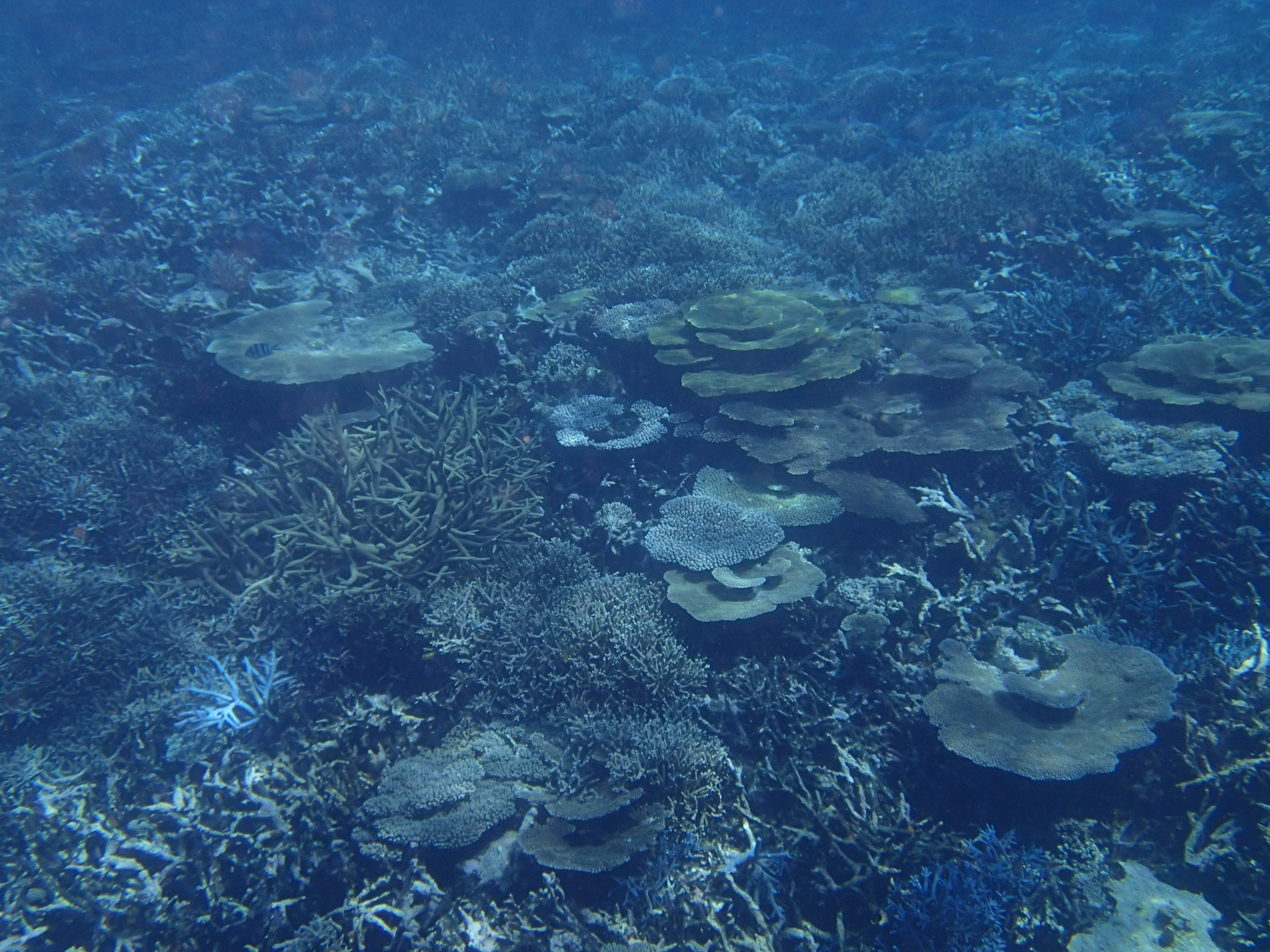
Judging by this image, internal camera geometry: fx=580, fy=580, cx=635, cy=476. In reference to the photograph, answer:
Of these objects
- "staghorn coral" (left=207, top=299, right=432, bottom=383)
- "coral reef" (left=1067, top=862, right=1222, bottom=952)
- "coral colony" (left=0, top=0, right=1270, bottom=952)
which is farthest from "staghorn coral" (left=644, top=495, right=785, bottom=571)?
"staghorn coral" (left=207, top=299, right=432, bottom=383)

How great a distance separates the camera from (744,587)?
13.4 ft

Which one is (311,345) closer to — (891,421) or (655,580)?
(655,580)

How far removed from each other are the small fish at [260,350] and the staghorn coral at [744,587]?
538 centimetres

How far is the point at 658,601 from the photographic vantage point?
434 centimetres

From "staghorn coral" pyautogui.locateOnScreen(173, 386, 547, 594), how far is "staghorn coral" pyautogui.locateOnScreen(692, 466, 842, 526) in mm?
1597

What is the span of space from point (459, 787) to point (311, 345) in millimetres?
5369

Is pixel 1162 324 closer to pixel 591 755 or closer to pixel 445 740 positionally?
pixel 591 755

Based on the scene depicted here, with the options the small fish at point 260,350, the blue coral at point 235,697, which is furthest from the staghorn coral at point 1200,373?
the small fish at point 260,350

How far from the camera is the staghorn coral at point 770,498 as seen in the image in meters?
4.51

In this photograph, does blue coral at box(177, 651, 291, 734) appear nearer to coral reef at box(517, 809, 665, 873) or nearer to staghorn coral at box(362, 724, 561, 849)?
staghorn coral at box(362, 724, 561, 849)

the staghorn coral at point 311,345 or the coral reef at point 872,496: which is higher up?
the staghorn coral at point 311,345

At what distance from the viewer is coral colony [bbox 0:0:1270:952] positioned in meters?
3.16

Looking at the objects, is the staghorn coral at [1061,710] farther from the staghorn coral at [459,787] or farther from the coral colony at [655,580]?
the staghorn coral at [459,787]

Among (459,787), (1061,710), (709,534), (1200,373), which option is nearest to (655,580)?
(709,534)
